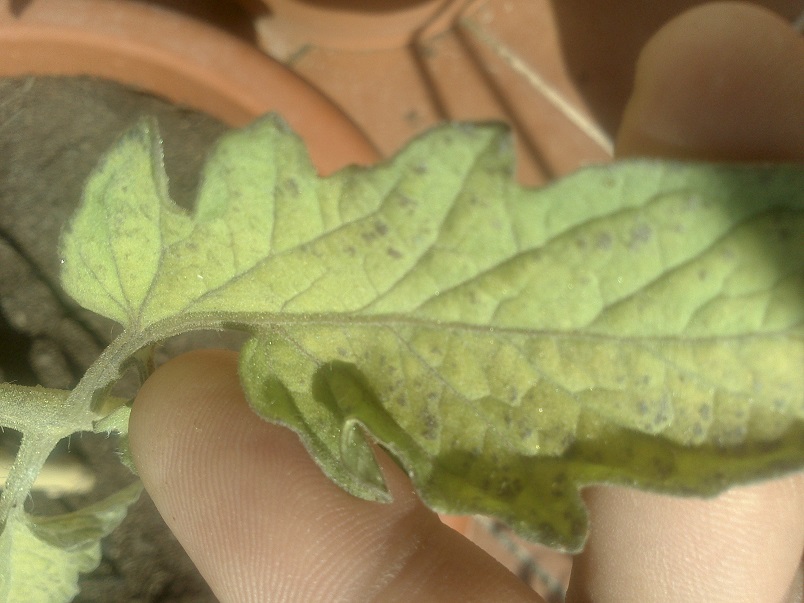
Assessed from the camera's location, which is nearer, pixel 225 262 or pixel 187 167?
pixel 225 262

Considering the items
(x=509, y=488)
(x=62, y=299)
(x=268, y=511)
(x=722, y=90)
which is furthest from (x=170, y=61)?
(x=509, y=488)

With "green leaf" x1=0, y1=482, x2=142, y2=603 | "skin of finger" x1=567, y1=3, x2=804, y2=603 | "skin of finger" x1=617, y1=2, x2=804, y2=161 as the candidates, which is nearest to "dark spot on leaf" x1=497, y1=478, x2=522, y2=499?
"skin of finger" x1=567, y1=3, x2=804, y2=603

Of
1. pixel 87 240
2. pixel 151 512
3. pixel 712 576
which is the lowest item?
pixel 712 576

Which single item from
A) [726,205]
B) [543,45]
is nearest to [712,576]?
[726,205]

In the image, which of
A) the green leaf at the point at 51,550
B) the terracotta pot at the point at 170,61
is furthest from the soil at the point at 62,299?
the green leaf at the point at 51,550

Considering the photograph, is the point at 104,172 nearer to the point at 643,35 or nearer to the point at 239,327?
the point at 239,327

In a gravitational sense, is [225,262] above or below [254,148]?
below

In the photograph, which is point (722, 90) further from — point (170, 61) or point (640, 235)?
point (170, 61)
